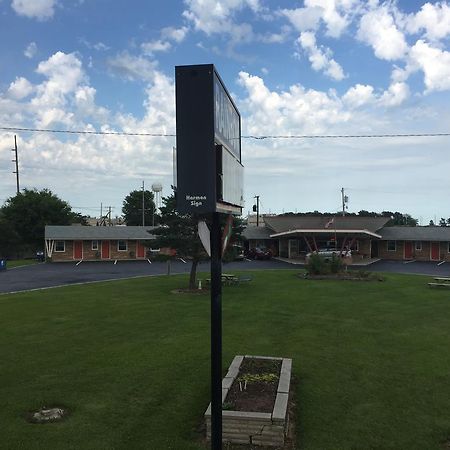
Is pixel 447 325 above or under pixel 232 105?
under

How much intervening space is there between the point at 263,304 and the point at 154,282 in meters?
10.6

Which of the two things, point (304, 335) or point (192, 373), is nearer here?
point (192, 373)

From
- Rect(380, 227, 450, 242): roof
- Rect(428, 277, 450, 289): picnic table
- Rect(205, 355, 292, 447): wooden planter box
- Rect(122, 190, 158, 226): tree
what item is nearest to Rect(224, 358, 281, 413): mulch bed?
Rect(205, 355, 292, 447): wooden planter box

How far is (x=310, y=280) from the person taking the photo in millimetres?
28016

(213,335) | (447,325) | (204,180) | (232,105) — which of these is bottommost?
(447,325)

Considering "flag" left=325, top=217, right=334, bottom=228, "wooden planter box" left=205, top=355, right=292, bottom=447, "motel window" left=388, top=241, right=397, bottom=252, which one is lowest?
"wooden planter box" left=205, top=355, right=292, bottom=447

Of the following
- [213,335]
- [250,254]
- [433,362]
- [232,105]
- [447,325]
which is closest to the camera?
[213,335]

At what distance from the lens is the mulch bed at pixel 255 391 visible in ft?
22.0

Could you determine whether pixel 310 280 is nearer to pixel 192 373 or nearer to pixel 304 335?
pixel 304 335

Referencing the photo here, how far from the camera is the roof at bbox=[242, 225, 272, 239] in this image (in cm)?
5116

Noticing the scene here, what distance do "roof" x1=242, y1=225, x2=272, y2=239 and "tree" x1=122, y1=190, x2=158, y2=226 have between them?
38.4 meters

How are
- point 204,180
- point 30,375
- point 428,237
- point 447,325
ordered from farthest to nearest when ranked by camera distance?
point 428,237
point 447,325
point 30,375
point 204,180

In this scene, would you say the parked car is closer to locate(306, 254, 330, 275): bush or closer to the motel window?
the motel window

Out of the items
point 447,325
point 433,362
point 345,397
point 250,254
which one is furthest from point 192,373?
point 250,254
